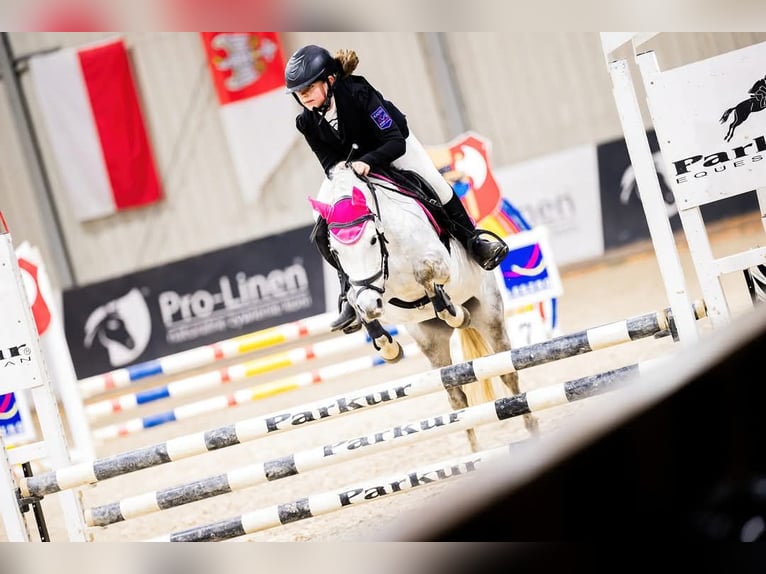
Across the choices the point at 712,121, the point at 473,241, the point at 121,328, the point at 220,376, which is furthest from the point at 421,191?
the point at 121,328

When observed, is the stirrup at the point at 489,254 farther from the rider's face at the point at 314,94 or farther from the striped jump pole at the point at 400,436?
the rider's face at the point at 314,94

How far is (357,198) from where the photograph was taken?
113 inches

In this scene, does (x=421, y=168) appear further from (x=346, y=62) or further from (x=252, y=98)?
(x=252, y=98)

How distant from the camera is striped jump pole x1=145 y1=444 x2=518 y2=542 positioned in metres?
2.84

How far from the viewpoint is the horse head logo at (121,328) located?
9.15m

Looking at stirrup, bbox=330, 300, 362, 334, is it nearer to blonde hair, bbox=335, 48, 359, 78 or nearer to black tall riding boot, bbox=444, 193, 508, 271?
black tall riding boot, bbox=444, 193, 508, 271

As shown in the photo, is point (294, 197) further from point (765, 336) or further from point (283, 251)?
point (765, 336)

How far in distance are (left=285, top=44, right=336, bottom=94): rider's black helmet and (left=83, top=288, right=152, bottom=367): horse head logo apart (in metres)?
6.81

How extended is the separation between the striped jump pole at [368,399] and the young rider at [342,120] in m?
0.32

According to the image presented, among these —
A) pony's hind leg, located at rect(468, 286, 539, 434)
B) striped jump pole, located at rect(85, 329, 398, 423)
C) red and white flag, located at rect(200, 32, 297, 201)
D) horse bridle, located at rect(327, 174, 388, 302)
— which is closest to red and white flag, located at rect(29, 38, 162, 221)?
red and white flag, located at rect(200, 32, 297, 201)

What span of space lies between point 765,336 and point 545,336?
4306 mm

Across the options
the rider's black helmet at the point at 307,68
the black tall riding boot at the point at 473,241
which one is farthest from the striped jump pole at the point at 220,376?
the rider's black helmet at the point at 307,68
